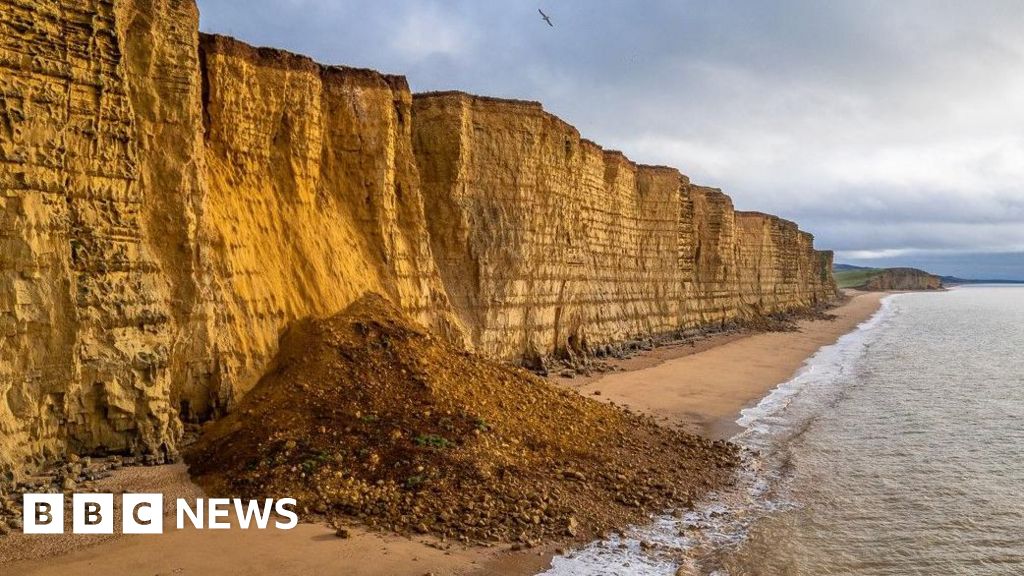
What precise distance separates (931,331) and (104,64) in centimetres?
6003

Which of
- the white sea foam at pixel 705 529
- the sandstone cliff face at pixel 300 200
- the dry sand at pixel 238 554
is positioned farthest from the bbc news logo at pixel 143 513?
the white sea foam at pixel 705 529

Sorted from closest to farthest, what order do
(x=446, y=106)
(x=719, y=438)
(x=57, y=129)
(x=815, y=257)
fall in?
(x=57, y=129), (x=719, y=438), (x=446, y=106), (x=815, y=257)

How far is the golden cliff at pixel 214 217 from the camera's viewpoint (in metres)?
10.3

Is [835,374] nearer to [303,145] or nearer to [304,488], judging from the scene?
[303,145]

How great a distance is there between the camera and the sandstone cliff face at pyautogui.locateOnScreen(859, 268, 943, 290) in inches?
6880

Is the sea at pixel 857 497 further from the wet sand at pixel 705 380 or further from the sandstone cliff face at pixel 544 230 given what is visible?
the sandstone cliff face at pixel 544 230

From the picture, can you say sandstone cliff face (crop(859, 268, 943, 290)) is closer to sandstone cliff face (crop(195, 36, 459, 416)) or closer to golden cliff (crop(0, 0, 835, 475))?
golden cliff (crop(0, 0, 835, 475))

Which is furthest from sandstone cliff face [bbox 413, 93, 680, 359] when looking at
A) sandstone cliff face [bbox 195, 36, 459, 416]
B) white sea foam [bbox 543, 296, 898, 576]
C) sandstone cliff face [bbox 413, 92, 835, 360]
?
white sea foam [bbox 543, 296, 898, 576]

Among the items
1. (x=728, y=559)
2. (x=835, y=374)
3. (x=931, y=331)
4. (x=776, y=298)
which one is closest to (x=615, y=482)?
(x=728, y=559)

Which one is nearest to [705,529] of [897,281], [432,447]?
[432,447]

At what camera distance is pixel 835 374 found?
2981 cm

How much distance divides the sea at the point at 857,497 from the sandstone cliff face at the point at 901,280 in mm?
165119

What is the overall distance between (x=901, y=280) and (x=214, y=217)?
19776cm

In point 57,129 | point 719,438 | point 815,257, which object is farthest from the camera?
point 815,257
